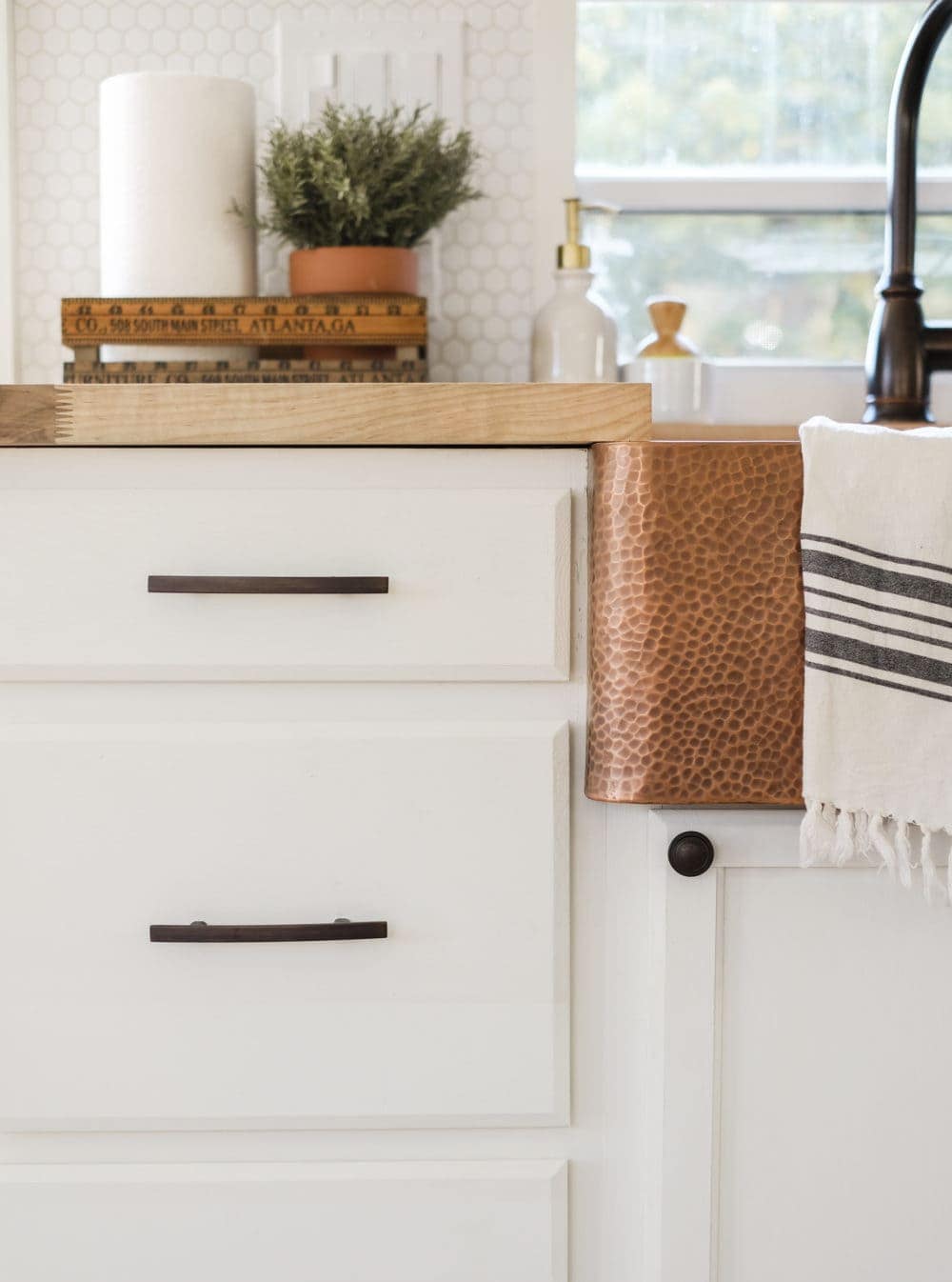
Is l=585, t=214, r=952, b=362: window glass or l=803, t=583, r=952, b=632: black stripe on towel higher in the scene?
l=585, t=214, r=952, b=362: window glass

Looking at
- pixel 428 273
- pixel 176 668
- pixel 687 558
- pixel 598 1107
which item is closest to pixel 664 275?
pixel 428 273

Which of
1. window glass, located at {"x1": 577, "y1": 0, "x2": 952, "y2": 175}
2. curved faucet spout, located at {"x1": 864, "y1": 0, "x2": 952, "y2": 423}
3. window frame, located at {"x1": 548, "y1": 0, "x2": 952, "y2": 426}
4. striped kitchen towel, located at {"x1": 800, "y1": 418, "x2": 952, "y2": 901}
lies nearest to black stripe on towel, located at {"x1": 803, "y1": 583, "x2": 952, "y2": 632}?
striped kitchen towel, located at {"x1": 800, "y1": 418, "x2": 952, "y2": 901}

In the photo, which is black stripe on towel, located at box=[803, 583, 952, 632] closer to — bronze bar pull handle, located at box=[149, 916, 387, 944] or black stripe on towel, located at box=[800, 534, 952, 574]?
black stripe on towel, located at box=[800, 534, 952, 574]

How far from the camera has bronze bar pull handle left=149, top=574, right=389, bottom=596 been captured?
699mm

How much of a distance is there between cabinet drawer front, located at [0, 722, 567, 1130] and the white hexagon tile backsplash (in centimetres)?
55

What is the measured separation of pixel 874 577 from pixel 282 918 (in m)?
0.43

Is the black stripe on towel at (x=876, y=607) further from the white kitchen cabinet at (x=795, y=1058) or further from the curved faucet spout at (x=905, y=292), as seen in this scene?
the curved faucet spout at (x=905, y=292)

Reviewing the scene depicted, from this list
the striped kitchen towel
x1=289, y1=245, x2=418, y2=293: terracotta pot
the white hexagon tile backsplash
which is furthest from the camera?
the white hexagon tile backsplash

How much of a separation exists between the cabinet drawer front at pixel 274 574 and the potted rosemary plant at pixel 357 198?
34 centimetres

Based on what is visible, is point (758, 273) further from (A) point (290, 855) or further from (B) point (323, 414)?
(A) point (290, 855)

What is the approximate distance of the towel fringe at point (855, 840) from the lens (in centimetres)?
67

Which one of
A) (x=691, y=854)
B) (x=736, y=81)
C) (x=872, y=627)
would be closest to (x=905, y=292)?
(x=736, y=81)

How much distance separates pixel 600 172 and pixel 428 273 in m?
0.23

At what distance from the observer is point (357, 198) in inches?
37.8
